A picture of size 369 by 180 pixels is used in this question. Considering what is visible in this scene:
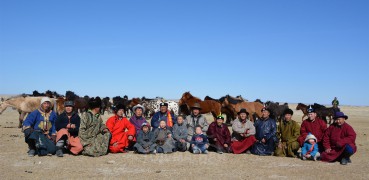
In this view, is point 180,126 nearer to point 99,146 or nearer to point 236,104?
point 99,146

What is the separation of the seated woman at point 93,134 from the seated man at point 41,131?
64 centimetres

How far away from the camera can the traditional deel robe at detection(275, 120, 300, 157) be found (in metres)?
8.39

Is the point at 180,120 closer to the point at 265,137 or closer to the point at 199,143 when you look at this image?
the point at 199,143

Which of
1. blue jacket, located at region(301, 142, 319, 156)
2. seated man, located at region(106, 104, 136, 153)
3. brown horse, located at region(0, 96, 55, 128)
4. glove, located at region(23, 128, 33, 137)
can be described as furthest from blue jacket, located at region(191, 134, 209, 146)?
brown horse, located at region(0, 96, 55, 128)

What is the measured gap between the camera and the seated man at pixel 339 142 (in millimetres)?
7541

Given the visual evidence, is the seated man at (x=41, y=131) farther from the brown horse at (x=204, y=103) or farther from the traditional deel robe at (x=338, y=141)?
the brown horse at (x=204, y=103)

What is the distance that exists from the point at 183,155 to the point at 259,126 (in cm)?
201

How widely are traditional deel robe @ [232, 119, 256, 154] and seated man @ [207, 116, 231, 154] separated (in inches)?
7.1

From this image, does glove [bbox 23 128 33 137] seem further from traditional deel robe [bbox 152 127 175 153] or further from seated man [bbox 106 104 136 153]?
traditional deel robe [bbox 152 127 175 153]

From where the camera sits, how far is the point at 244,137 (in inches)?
356

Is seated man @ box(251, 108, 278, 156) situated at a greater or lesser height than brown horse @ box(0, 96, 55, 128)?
lesser

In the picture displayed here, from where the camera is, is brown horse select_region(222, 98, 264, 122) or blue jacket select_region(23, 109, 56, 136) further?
brown horse select_region(222, 98, 264, 122)

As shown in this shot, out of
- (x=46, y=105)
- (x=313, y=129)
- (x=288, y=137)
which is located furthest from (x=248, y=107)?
(x=46, y=105)

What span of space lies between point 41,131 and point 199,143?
3554 mm
